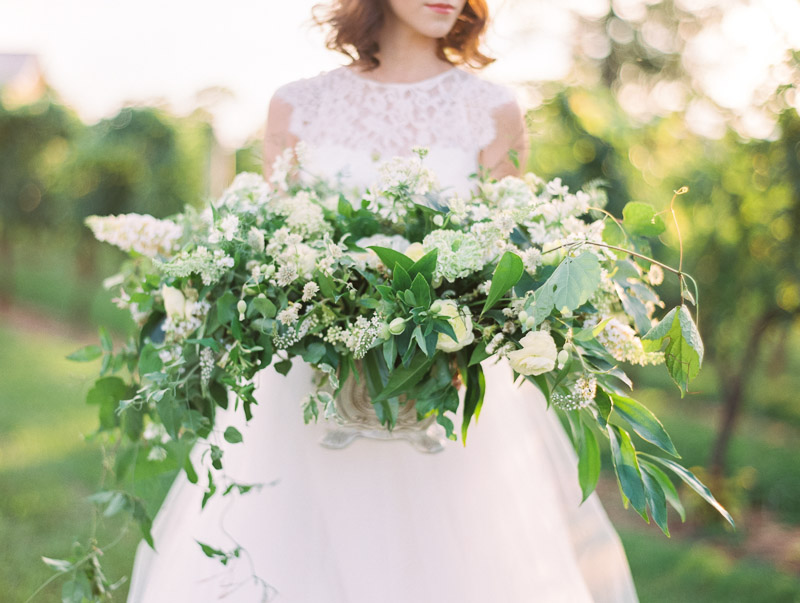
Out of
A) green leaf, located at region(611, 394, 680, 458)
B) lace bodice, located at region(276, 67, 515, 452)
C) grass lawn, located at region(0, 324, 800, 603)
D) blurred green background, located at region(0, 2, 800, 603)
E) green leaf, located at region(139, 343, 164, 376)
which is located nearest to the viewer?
green leaf, located at region(611, 394, 680, 458)

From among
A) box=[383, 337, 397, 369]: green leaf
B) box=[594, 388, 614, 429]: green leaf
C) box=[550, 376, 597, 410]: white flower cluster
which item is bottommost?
box=[594, 388, 614, 429]: green leaf

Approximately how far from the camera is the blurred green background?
4047mm

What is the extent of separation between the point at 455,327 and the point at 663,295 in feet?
17.6

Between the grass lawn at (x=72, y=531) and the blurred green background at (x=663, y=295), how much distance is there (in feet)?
0.05

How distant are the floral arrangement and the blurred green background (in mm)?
367

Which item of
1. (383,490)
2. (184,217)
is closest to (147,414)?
(184,217)

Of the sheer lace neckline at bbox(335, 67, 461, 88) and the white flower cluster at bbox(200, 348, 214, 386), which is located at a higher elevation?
the sheer lace neckline at bbox(335, 67, 461, 88)

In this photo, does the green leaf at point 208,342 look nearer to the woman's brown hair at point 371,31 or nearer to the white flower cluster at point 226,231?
Result: the white flower cluster at point 226,231

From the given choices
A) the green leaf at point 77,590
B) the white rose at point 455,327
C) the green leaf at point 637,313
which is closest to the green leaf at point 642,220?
the green leaf at point 637,313

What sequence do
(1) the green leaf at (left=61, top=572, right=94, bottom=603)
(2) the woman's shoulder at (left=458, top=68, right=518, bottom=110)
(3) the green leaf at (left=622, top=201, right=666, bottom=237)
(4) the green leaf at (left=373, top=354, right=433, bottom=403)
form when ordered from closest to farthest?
(4) the green leaf at (left=373, top=354, right=433, bottom=403)
(3) the green leaf at (left=622, top=201, right=666, bottom=237)
(1) the green leaf at (left=61, top=572, right=94, bottom=603)
(2) the woman's shoulder at (left=458, top=68, right=518, bottom=110)

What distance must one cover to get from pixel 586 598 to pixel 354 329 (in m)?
1.24

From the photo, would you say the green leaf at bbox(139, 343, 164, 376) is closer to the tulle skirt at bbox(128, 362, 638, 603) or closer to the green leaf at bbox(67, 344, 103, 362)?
the green leaf at bbox(67, 344, 103, 362)

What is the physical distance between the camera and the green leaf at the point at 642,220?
1.69m

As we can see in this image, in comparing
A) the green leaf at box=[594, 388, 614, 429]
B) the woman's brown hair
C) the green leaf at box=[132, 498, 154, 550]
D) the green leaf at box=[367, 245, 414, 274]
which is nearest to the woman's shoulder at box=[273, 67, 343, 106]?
the woman's brown hair
